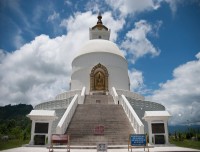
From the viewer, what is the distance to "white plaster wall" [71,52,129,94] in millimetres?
30016

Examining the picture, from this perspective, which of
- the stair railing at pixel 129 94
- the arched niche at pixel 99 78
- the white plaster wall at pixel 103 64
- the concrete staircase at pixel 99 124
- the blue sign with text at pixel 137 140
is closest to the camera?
the blue sign with text at pixel 137 140

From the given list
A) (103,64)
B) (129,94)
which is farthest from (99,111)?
(103,64)

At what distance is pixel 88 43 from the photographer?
1342 inches

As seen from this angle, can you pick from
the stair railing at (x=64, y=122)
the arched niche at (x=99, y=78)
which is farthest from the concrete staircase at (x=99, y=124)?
the arched niche at (x=99, y=78)

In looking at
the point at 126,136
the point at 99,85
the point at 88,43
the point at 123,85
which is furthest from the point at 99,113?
the point at 88,43

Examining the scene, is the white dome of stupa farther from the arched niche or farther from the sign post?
the sign post

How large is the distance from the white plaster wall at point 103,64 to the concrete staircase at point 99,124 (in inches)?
398

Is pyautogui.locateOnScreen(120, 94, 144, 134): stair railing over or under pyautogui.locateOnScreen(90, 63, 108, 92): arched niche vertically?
under

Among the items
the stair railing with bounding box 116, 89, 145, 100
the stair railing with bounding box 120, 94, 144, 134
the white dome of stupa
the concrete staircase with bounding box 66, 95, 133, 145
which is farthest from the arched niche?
the stair railing with bounding box 120, 94, 144, 134

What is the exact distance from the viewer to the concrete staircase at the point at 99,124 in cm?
1425

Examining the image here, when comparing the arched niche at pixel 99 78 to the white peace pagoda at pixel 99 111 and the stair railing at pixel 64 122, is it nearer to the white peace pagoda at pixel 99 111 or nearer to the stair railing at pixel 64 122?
the white peace pagoda at pixel 99 111

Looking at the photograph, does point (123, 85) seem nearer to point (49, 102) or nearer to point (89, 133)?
point (49, 102)

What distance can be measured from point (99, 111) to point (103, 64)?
12538 millimetres

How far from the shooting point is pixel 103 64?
30438 mm
